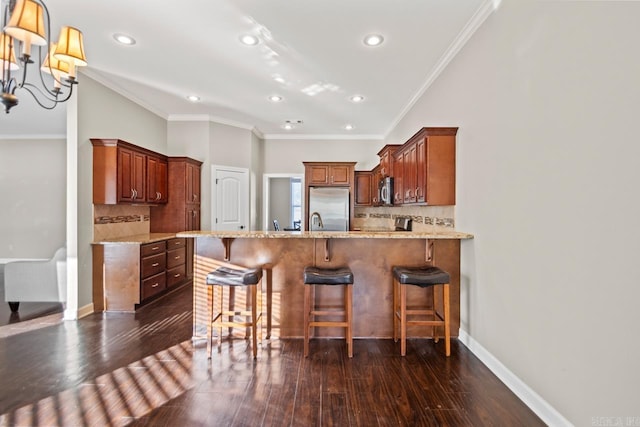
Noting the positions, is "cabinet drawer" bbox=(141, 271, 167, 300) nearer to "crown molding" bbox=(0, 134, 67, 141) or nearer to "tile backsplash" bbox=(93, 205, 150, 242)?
"tile backsplash" bbox=(93, 205, 150, 242)

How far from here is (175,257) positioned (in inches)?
182

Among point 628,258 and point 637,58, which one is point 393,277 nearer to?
point 628,258

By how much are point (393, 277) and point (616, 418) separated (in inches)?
66.5

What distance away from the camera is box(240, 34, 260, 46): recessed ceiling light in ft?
9.28

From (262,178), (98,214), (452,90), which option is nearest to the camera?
(452,90)

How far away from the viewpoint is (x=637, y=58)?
1259 mm

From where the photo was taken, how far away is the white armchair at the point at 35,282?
350cm

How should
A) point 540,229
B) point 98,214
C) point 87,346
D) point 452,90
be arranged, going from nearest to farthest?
point 540,229 → point 87,346 → point 452,90 → point 98,214

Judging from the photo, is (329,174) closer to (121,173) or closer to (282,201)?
(282,201)

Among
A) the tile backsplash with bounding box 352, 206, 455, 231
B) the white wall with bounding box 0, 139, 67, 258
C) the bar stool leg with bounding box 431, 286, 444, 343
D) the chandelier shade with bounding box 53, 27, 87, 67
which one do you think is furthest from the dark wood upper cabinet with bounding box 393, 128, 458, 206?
the white wall with bounding box 0, 139, 67, 258

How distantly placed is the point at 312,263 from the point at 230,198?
132 inches

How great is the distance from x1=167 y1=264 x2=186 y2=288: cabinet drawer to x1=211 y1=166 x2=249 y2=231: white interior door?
3.18 ft

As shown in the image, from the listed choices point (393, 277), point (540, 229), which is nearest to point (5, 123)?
point (393, 277)

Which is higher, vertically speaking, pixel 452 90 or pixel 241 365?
pixel 452 90
